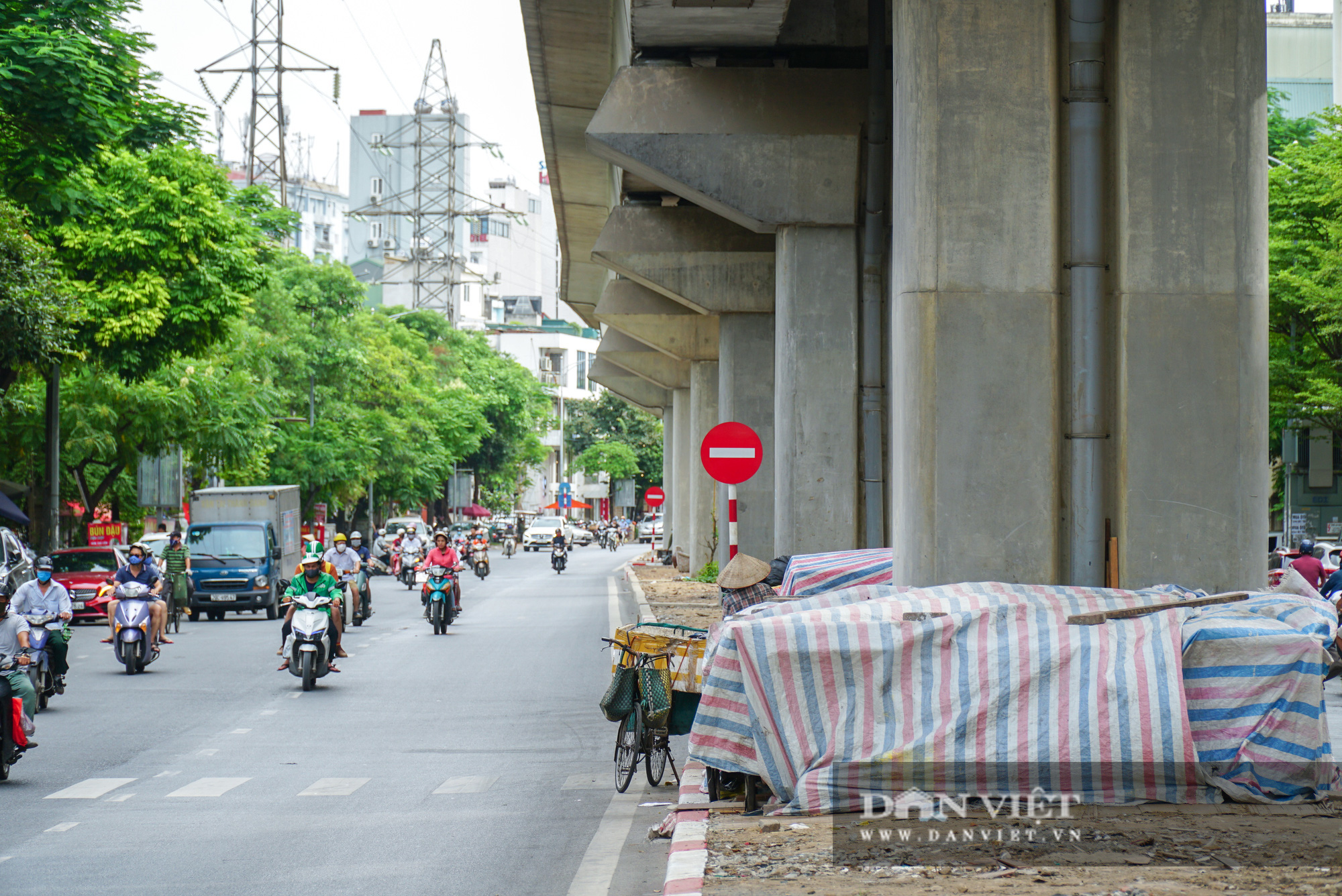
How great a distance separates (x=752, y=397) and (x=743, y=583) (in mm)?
16261

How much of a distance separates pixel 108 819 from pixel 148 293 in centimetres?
1908

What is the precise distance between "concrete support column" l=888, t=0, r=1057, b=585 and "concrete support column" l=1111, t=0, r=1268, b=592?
55cm

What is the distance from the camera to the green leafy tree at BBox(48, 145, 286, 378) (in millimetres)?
26438

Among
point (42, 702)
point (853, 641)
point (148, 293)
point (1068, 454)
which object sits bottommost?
point (42, 702)

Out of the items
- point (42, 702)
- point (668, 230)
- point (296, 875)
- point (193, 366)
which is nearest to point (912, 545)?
point (296, 875)

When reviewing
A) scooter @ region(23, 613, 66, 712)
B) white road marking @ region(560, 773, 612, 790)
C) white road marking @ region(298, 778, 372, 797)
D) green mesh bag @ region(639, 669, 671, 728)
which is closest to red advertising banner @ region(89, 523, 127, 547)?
scooter @ region(23, 613, 66, 712)

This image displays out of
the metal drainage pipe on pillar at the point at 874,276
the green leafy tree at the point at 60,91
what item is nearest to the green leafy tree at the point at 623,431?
the green leafy tree at the point at 60,91

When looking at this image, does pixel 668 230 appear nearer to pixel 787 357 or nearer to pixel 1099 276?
pixel 787 357

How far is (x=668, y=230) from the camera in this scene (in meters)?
24.7

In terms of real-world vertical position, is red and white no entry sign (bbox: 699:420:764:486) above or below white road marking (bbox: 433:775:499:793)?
above

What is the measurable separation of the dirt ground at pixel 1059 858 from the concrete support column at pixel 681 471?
34.3 metres

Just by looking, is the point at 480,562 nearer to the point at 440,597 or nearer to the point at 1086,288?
the point at 440,597

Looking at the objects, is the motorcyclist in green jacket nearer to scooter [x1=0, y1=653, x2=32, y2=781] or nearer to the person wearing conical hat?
scooter [x1=0, y1=653, x2=32, y2=781]

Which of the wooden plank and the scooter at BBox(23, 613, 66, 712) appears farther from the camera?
the scooter at BBox(23, 613, 66, 712)
